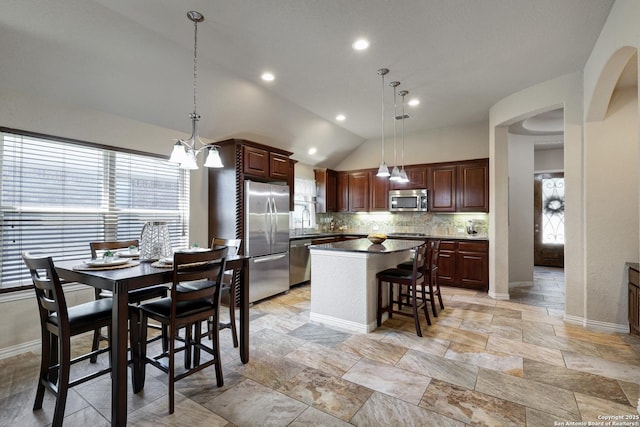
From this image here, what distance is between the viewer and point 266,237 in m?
4.70

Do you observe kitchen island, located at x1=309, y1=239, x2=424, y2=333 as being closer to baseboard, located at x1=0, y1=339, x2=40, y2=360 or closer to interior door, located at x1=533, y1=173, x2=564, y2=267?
baseboard, located at x1=0, y1=339, x2=40, y2=360

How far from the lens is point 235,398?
2225 millimetres

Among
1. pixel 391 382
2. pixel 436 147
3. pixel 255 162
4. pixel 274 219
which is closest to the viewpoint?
pixel 391 382

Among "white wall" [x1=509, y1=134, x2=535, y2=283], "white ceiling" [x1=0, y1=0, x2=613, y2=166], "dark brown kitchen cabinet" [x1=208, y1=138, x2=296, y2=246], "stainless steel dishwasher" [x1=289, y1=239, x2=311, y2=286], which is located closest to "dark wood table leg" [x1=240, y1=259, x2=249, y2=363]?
"dark brown kitchen cabinet" [x1=208, y1=138, x2=296, y2=246]

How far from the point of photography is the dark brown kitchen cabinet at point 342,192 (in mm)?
7113

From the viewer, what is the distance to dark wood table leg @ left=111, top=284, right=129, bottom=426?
1840 mm

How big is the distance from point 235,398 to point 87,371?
139 cm

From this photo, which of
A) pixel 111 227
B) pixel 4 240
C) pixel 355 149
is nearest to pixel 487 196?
pixel 355 149

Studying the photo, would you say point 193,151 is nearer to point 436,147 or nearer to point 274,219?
point 274,219

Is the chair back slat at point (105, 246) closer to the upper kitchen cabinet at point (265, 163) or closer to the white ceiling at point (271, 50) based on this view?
the white ceiling at point (271, 50)

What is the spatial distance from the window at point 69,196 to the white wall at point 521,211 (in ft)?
19.1

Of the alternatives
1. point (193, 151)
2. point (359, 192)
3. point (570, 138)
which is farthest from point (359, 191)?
point (193, 151)

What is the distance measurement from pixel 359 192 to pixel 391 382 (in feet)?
15.9

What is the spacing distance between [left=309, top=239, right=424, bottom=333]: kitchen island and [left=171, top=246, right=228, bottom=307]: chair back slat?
1.57 meters
